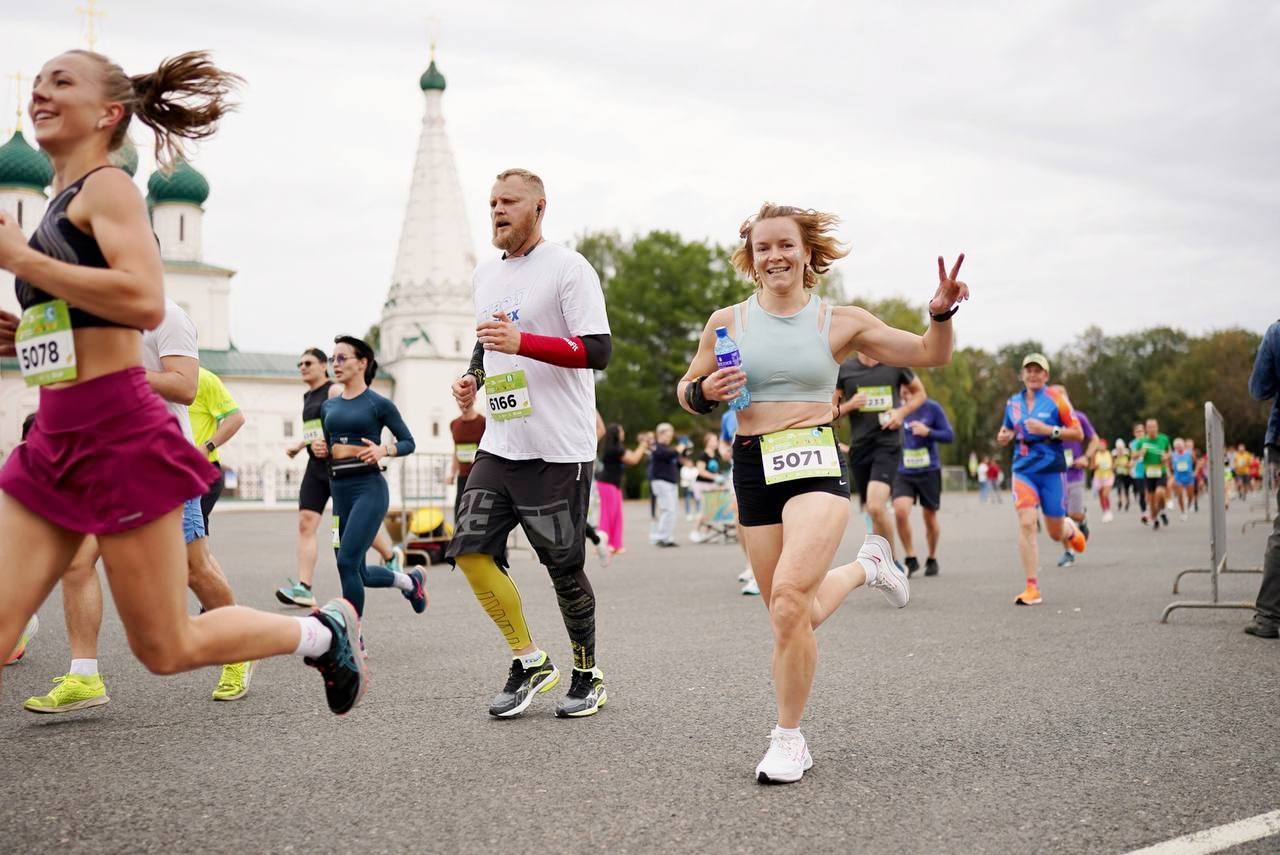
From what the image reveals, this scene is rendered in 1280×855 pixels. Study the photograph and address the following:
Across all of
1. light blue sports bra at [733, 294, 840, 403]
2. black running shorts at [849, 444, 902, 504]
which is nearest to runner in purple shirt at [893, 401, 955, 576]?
black running shorts at [849, 444, 902, 504]

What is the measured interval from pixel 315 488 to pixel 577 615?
4.64 metres

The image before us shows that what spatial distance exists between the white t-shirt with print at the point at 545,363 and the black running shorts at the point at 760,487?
107 cm

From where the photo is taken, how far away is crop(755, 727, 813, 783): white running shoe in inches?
169

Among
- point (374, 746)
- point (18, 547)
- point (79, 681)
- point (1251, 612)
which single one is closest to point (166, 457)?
point (18, 547)

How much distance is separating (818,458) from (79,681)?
3795 millimetres

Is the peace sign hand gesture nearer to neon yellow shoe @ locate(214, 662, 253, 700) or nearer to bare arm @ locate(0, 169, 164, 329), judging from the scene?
bare arm @ locate(0, 169, 164, 329)

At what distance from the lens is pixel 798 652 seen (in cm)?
450

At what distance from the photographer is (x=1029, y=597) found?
1015 cm

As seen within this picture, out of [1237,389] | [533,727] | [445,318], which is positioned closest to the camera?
[533,727]

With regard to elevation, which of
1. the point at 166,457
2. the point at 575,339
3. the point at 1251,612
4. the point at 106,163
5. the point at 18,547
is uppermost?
the point at 106,163

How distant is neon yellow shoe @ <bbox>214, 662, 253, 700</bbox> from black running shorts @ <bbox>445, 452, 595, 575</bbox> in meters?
1.45

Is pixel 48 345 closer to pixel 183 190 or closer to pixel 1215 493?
pixel 1215 493

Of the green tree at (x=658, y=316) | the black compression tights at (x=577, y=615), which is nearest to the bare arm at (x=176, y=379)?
the black compression tights at (x=577, y=615)

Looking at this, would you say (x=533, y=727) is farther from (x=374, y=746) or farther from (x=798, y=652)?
(x=798, y=652)
